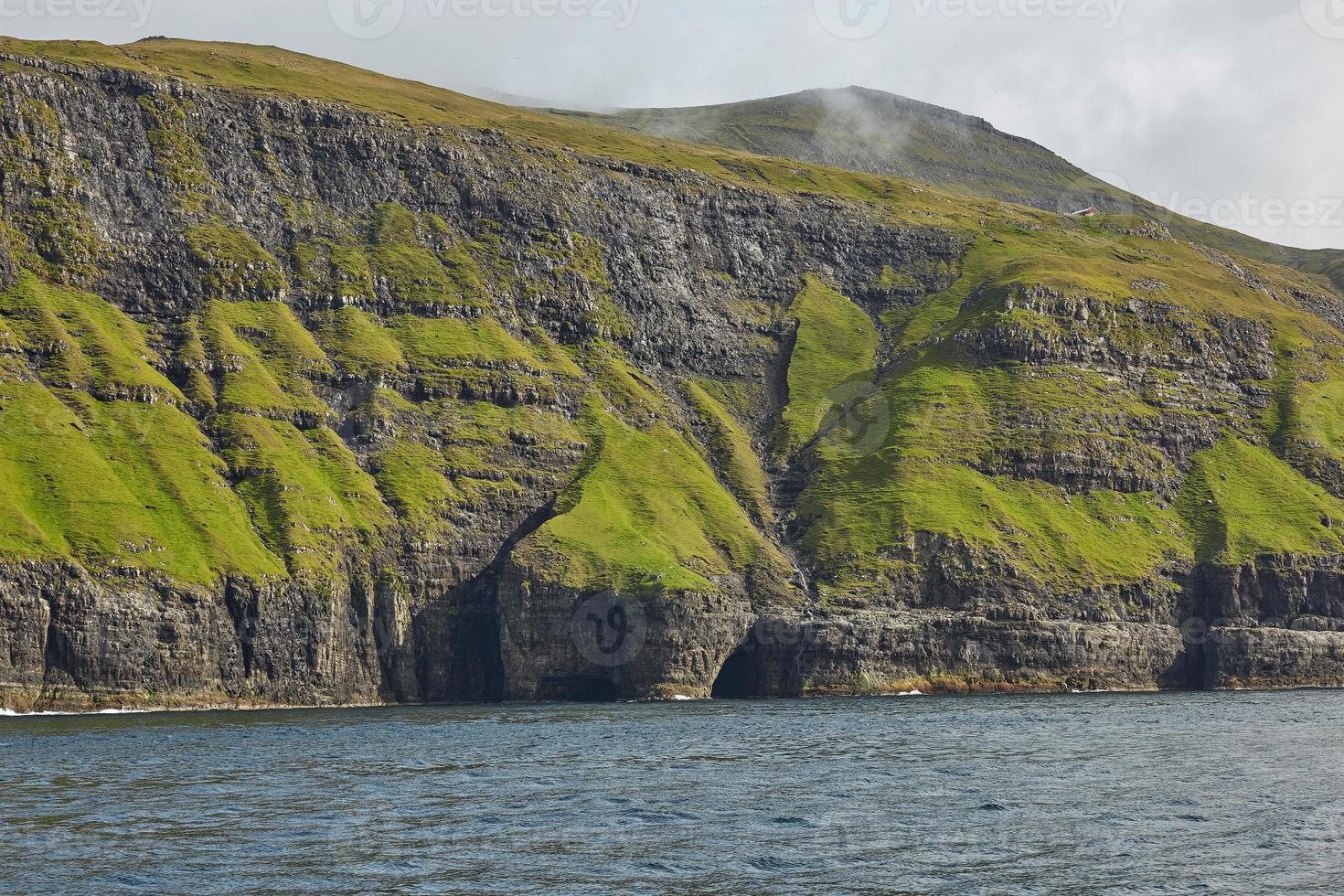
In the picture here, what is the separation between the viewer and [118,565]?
164250mm

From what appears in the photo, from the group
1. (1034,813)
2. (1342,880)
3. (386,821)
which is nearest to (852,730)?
(1034,813)

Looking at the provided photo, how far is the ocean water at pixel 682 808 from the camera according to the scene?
5822 centimetres

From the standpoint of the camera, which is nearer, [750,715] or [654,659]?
[750,715]

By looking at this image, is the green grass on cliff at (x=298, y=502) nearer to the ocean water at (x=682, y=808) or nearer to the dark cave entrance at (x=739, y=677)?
the dark cave entrance at (x=739, y=677)

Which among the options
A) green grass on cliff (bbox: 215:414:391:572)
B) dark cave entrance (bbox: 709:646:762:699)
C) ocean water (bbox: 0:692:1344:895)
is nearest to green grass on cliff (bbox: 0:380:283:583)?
green grass on cliff (bbox: 215:414:391:572)

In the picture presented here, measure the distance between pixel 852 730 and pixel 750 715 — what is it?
22.7 metres

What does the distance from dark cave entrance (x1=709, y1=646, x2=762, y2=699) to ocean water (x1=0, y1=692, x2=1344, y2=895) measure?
62222mm

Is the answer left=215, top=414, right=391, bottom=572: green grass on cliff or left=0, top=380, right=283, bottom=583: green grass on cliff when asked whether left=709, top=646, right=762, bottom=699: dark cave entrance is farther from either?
left=0, top=380, right=283, bottom=583: green grass on cliff

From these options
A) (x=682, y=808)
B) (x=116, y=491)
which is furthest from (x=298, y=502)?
(x=682, y=808)

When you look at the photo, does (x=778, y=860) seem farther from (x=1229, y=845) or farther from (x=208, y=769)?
(x=208, y=769)

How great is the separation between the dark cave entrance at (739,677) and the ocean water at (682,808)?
62222mm

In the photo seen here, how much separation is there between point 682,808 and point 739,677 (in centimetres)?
11994

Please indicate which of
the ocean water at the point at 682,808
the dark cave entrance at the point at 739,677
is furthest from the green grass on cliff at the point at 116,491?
the dark cave entrance at the point at 739,677

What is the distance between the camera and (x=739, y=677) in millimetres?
195000
